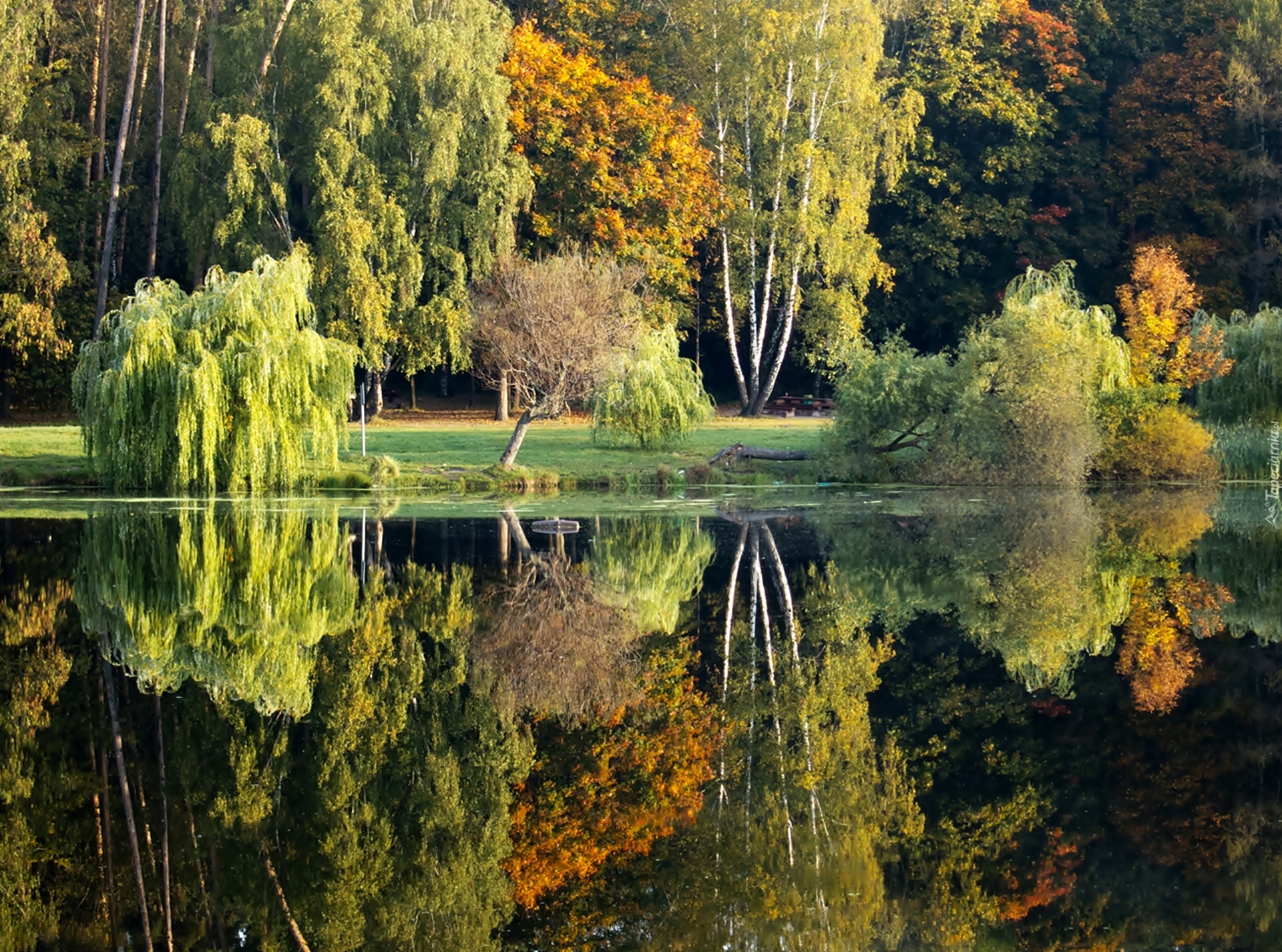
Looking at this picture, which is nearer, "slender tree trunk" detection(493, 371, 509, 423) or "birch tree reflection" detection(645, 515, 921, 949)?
"birch tree reflection" detection(645, 515, 921, 949)

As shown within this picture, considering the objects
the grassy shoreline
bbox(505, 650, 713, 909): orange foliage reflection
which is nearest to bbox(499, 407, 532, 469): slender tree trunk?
the grassy shoreline

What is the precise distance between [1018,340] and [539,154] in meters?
19.5

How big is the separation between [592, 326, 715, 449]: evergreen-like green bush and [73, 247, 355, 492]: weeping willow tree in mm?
7661

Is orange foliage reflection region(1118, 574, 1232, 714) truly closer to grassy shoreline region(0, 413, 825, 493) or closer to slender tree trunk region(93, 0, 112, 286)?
grassy shoreline region(0, 413, 825, 493)

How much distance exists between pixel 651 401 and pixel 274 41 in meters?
16.5

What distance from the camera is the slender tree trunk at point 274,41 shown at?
4200 cm

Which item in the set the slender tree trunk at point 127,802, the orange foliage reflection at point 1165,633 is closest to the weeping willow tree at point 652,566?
the orange foliage reflection at point 1165,633

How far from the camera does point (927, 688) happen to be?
10055mm

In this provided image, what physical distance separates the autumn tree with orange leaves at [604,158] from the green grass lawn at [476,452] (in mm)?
7298

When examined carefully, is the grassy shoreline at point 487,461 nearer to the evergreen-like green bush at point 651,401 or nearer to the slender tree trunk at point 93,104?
the evergreen-like green bush at point 651,401

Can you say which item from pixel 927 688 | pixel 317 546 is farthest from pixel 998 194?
pixel 927 688

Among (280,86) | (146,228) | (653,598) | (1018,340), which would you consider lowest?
(653,598)

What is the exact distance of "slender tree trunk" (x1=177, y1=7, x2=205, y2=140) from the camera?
43406 mm

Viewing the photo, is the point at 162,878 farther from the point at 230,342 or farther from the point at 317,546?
the point at 230,342
